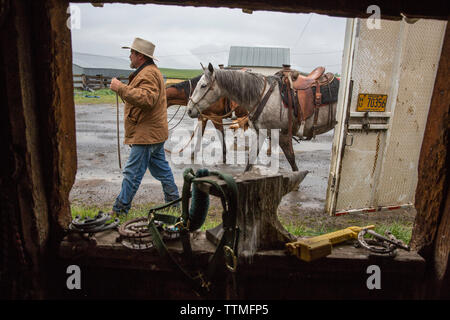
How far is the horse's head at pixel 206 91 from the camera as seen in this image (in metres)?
5.02

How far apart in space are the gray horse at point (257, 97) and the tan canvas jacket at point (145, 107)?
1.52m

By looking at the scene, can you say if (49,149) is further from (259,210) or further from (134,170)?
(134,170)

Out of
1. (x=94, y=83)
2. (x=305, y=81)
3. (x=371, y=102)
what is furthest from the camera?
Answer: (x=94, y=83)

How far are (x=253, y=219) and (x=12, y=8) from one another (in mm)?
1442

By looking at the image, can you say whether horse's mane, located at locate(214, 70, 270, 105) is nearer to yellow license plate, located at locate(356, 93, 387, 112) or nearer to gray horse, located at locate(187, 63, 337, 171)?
gray horse, located at locate(187, 63, 337, 171)

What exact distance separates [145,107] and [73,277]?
2.16 m

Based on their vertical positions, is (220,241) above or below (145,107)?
below

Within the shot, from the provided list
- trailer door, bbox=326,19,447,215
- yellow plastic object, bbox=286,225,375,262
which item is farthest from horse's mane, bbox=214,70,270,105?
yellow plastic object, bbox=286,225,375,262

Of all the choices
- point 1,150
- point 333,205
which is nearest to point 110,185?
point 333,205

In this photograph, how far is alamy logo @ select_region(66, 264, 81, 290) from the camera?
166cm

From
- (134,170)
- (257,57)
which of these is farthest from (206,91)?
(257,57)

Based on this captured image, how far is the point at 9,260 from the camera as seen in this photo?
1.50 m

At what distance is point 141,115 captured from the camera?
137 inches
